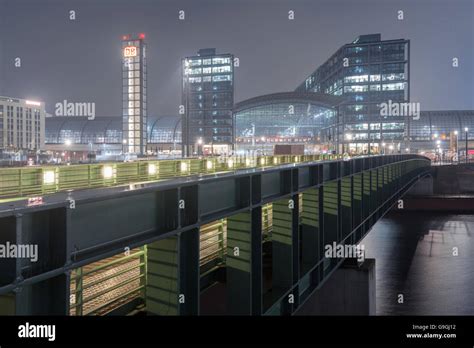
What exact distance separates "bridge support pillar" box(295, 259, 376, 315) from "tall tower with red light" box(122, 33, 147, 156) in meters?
77.6

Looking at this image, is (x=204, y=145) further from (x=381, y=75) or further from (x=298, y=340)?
(x=298, y=340)

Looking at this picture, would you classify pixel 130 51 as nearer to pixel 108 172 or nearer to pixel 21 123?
pixel 108 172

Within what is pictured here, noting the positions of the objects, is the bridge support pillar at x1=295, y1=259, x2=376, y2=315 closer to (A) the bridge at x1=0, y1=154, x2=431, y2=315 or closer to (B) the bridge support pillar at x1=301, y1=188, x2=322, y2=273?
(A) the bridge at x1=0, y1=154, x2=431, y2=315

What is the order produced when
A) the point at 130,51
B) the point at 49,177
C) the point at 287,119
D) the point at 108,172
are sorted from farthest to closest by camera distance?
1. the point at 287,119
2. the point at 130,51
3. the point at 108,172
4. the point at 49,177

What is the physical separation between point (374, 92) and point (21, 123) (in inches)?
4692

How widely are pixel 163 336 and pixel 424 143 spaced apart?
174583 mm

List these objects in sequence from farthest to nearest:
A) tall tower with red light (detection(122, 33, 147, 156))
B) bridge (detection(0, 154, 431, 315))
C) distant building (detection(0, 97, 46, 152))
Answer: distant building (detection(0, 97, 46, 152)), tall tower with red light (detection(122, 33, 147, 156)), bridge (detection(0, 154, 431, 315))

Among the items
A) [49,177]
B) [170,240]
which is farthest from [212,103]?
[170,240]

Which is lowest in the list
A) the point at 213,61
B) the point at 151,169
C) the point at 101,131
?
the point at 151,169

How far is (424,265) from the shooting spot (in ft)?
135

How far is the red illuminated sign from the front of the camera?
95.8 m

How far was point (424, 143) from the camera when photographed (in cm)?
16662

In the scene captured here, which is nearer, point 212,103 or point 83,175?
point 83,175

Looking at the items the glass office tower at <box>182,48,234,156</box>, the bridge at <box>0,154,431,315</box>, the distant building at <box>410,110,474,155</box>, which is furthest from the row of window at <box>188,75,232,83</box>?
the bridge at <box>0,154,431,315</box>
